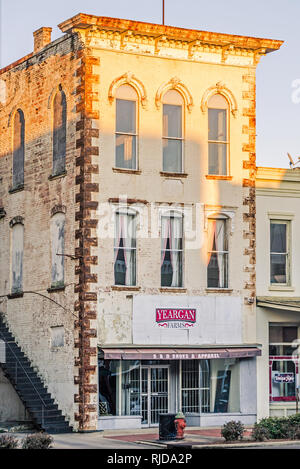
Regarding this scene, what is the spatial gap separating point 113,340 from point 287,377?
276 inches

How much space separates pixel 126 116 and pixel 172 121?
1.82 metres

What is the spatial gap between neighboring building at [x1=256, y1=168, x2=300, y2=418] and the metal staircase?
7.43m

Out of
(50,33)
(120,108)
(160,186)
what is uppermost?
(50,33)

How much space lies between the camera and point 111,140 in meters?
40.1

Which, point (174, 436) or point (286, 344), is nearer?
point (174, 436)

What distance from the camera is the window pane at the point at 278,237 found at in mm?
43062

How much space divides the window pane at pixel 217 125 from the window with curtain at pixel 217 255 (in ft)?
9.72

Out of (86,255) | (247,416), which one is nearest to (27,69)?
(86,255)

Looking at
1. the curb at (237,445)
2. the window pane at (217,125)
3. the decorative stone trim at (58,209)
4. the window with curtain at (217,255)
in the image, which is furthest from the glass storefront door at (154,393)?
the window pane at (217,125)

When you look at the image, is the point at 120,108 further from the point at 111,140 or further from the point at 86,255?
the point at 86,255

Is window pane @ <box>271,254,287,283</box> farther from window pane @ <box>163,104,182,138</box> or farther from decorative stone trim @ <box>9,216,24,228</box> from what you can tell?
decorative stone trim @ <box>9,216,24,228</box>

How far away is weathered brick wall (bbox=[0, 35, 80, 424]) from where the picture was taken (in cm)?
3991

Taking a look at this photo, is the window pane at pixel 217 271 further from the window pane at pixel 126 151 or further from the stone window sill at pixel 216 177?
the window pane at pixel 126 151

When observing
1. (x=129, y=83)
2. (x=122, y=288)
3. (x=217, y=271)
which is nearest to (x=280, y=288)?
(x=217, y=271)
